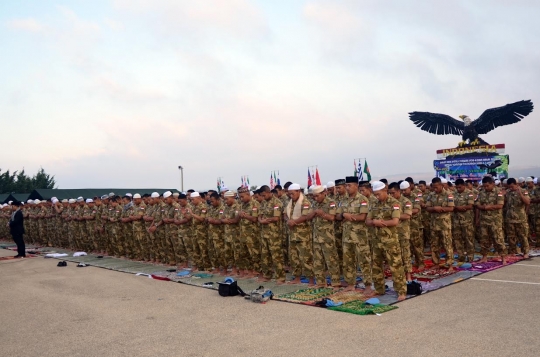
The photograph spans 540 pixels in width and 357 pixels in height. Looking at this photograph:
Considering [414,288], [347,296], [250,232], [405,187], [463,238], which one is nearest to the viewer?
[414,288]

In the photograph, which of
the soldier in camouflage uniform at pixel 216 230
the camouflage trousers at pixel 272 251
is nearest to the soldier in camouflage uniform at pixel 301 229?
the camouflage trousers at pixel 272 251

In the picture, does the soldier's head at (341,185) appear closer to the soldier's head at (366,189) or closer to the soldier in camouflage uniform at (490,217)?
the soldier's head at (366,189)

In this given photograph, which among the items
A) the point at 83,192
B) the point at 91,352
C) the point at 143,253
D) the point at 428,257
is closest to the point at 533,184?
the point at 428,257

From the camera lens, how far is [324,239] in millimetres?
8320

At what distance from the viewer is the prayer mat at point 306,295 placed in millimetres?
7441

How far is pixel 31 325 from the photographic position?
664 centimetres

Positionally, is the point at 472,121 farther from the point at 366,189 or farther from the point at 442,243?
the point at 366,189

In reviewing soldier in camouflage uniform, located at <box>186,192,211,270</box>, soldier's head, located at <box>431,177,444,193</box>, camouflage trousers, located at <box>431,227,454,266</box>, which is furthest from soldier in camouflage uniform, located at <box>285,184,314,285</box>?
soldier's head, located at <box>431,177,444,193</box>

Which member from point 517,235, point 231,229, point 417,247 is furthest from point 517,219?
point 231,229

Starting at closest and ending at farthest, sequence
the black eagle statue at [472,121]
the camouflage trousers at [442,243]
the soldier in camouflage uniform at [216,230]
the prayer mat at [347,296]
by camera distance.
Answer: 1. the prayer mat at [347,296]
2. the camouflage trousers at [442,243]
3. the soldier in camouflage uniform at [216,230]
4. the black eagle statue at [472,121]

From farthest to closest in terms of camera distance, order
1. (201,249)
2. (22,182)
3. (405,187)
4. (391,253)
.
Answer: (22,182) → (201,249) → (405,187) → (391,253)

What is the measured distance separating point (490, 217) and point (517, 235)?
141 cm

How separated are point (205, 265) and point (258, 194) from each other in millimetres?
2430

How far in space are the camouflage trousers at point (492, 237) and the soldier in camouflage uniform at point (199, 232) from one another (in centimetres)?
634
